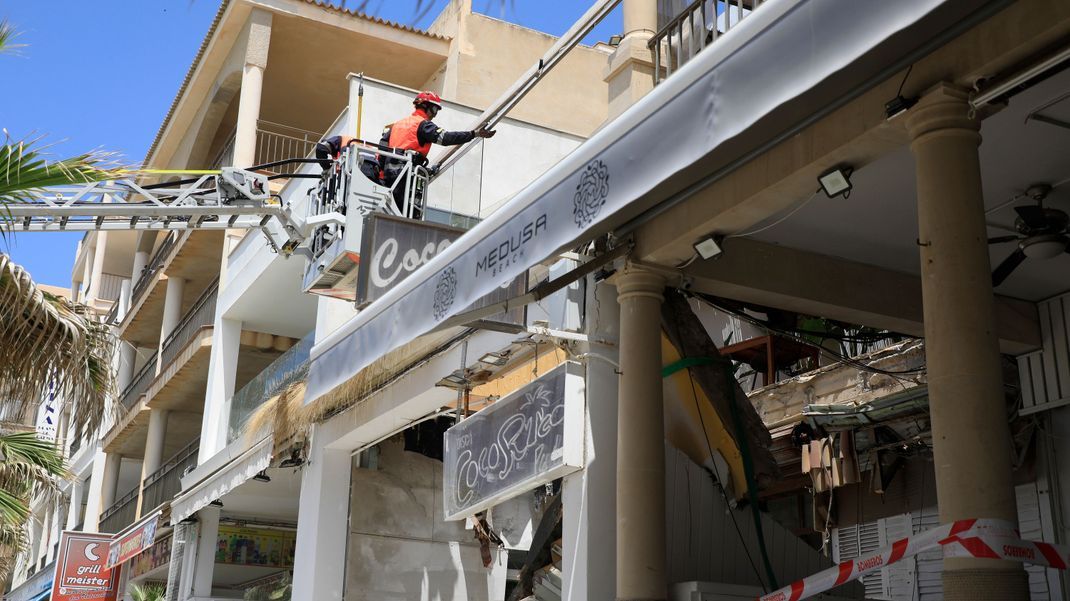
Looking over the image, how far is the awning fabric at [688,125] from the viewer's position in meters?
5.07

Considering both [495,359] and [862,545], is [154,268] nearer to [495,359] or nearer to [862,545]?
[495,359]

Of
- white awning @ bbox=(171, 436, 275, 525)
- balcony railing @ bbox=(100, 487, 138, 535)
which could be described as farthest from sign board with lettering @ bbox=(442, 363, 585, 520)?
balcony railing @ bbox=(100, 487, 138, 535)

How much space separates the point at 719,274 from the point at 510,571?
9.24 meters

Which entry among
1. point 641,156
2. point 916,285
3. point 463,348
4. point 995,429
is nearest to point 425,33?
point 463,348

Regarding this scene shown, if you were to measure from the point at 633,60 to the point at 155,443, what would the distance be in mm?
19497

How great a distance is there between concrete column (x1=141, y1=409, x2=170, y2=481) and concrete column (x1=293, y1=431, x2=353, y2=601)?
12.2 metres

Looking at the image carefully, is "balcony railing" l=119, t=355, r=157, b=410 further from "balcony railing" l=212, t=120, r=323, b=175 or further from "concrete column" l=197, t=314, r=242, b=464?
"concrete column" l=197, t=314, r=242, b=464

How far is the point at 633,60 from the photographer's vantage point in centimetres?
959

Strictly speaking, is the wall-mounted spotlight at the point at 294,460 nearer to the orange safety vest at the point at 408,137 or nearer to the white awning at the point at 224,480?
the white awning at the point at 224,480

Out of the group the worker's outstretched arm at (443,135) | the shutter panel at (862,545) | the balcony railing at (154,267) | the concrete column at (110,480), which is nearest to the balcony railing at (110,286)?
the balcony railing at (154,267)

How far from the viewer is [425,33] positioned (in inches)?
875

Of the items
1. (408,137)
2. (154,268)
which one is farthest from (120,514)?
(408,137)

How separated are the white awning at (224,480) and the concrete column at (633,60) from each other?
734 centimetres

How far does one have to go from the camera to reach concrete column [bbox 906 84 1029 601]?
4996 mm
